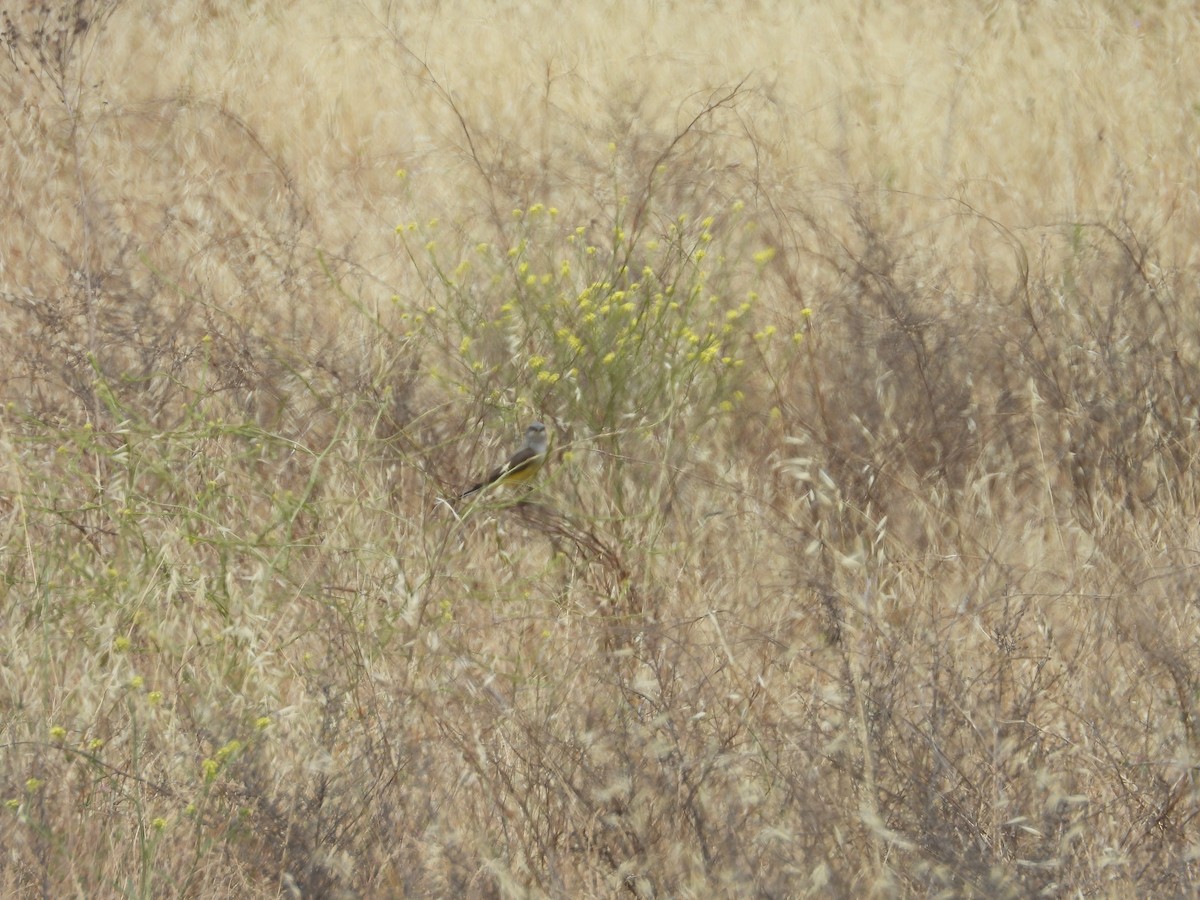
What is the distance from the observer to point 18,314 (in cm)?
475

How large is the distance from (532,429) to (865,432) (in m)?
1.00

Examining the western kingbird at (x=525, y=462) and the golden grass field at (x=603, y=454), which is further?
the western kingbird at (x=525, y=462)

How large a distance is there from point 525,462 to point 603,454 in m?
0.29

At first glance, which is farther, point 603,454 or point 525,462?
point 603,454

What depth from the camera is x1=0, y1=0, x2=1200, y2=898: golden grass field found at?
8.08 ft

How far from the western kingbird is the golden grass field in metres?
0.09

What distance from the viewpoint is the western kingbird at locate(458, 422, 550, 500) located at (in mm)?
3773

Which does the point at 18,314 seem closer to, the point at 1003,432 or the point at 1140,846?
the point at 1003,432

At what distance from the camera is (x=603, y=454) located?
13.0ft

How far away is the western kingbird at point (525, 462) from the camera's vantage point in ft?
12.4

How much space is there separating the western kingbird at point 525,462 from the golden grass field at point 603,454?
95 millimetres

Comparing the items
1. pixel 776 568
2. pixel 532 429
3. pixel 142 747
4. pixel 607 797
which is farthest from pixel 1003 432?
pixel 142 747

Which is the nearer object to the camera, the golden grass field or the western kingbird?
the golden grass field

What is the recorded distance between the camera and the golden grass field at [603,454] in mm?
2463
